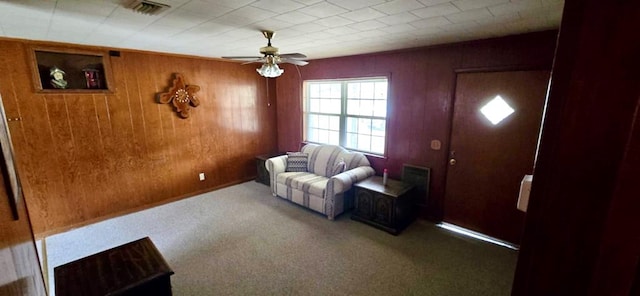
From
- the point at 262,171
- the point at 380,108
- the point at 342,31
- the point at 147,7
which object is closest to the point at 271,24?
the point at 342,31

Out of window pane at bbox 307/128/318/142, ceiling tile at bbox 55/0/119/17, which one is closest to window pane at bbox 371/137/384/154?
window pane at bbox 307/128/318/142

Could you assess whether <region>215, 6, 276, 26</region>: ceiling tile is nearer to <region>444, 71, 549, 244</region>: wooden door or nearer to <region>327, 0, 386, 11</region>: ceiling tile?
<region>327, 0, 386, 11</region>: ceiling tile

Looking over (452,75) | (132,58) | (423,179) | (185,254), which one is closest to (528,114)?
(452,75)

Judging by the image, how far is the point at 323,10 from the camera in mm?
1945

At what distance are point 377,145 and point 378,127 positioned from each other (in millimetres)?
274

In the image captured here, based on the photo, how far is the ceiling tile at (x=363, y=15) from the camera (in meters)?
1.96

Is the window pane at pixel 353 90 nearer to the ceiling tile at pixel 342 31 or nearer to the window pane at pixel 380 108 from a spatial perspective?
the window pane at pixel 380 108

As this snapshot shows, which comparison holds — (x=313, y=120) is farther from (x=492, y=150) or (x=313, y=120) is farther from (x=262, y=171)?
(x=492, y=150)

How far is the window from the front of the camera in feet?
13.1

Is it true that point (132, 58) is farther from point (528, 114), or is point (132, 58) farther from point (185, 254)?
point (528, 114)

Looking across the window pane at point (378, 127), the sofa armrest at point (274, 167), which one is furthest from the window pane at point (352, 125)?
the sofa armrest at point (274, 167)

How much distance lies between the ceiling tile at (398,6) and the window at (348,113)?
1938 millimetres

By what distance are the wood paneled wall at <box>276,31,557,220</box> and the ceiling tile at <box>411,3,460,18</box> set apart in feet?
4.01

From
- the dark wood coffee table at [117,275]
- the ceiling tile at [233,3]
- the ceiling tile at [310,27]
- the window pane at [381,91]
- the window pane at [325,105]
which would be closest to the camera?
the dark wood coffee table at [117,275]
